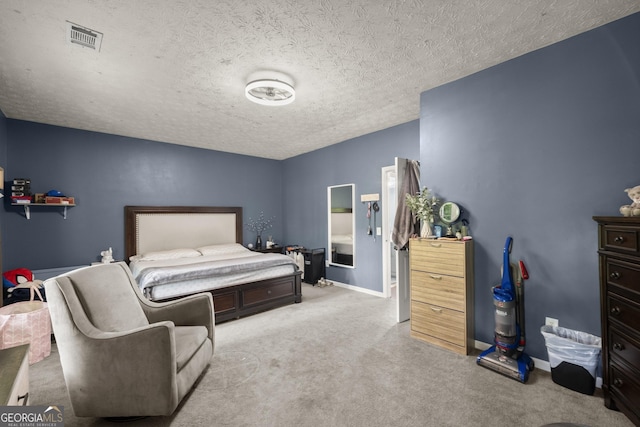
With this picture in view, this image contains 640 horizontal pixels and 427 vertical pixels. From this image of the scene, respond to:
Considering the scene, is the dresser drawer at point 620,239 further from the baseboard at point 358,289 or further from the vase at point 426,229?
the baseboard at point 358,289

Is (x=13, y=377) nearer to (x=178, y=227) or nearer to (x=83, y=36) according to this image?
(x=83, y=36)

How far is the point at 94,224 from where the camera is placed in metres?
4.37

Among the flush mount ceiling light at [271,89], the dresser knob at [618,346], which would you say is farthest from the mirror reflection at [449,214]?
the flush mount ceiling light at [271,89]

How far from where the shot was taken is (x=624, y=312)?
171cm

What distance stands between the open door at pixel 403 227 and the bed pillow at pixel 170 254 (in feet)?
10.8

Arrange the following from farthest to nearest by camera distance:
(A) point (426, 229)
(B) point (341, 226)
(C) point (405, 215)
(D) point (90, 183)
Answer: (B) point (341, 226), (D) point (90, 183), (C) point (405, 215), (A) point (426, 229)

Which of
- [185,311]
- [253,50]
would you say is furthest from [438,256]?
[253,50]

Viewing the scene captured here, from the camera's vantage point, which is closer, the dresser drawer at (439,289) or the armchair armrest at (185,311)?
the armchair armrest at (185,311)

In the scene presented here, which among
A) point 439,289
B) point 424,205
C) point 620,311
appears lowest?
point 439,289

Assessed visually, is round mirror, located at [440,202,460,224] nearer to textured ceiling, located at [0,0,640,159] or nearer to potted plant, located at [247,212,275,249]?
→ textured ceiling, located at [0,0,640,159]

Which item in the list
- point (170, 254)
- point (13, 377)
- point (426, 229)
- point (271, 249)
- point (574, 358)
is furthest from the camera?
point (271, 249)

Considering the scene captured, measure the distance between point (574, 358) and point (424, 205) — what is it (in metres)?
1.68

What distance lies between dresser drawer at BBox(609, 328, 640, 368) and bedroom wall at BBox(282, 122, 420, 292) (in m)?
2.84

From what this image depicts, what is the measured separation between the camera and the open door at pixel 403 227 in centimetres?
340
